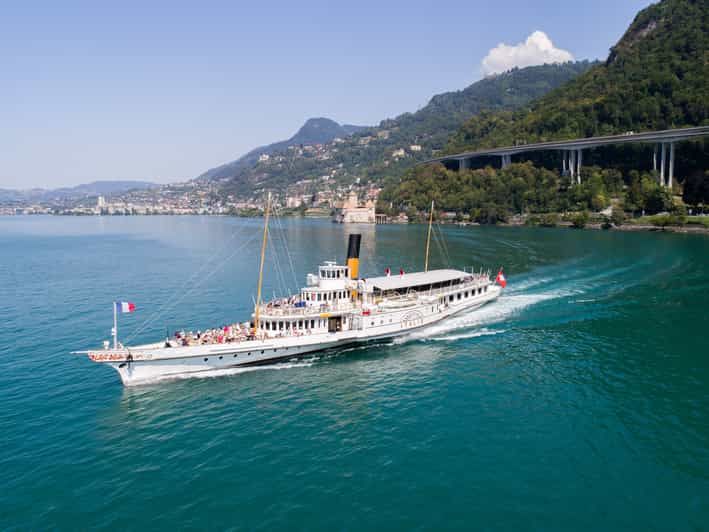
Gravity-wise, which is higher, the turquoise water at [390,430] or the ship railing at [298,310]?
the ship railing at [298,310]

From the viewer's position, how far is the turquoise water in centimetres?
1630

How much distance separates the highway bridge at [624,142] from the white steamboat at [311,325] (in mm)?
102510

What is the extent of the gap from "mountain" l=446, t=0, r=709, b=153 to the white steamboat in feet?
416

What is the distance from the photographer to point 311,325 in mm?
32000

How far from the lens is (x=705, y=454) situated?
62.8 feet

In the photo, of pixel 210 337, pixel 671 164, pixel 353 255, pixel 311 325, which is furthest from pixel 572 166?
pixel 210 337

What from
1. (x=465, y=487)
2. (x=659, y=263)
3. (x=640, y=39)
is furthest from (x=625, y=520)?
(x=640, y=39)

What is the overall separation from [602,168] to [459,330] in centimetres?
12721

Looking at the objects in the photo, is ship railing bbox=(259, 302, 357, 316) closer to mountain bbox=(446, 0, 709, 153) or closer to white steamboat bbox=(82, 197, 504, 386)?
white steamboat bbox=(82, 197, 504, 386)

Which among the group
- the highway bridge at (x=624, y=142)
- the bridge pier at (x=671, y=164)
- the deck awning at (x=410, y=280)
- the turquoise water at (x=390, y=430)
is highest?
the highway bridge at (x=624, y=142)

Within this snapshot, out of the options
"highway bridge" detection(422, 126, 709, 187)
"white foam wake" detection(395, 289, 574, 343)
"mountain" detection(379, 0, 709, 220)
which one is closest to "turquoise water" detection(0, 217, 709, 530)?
"white foam wake" detection(395, 289, 574, 343)

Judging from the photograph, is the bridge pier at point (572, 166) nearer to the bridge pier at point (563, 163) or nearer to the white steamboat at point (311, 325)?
the bridge pier at point (563, 163)

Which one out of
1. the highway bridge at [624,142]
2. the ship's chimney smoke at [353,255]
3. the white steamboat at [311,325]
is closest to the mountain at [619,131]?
the highway bridge at [624,142]

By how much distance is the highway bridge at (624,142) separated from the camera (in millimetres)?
110000
